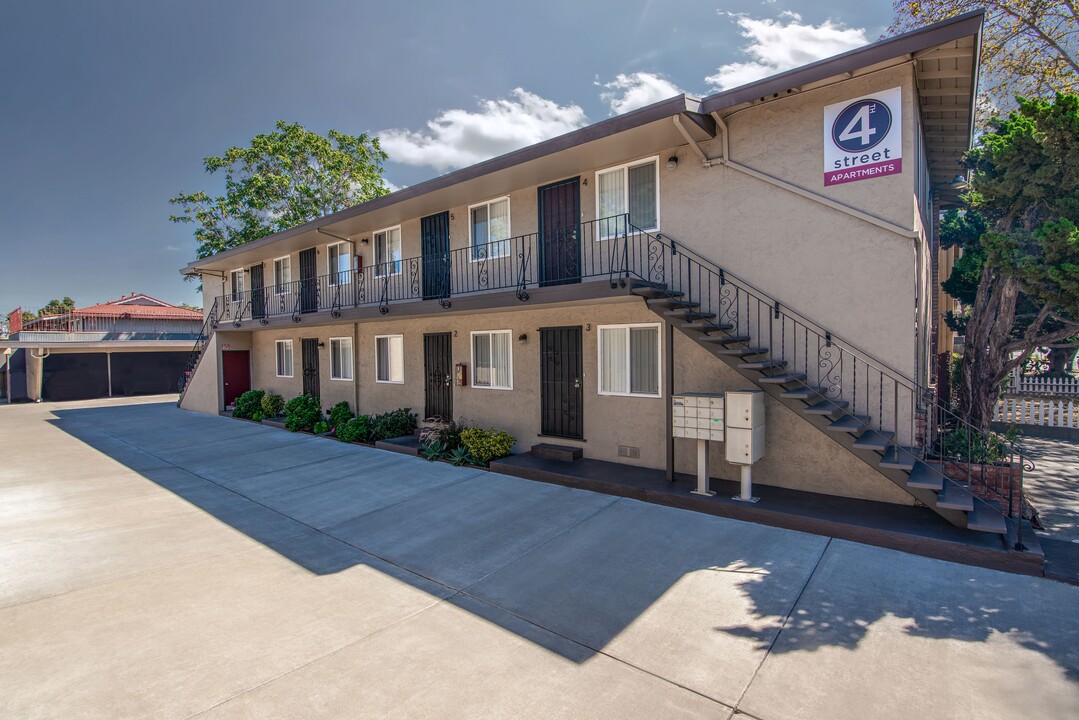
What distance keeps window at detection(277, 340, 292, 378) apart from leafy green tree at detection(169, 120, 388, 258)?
1022cm

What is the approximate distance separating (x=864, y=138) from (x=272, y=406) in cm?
1671

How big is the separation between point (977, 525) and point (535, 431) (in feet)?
22.3

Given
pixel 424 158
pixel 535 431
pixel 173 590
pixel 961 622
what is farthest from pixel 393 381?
pixel 424 158

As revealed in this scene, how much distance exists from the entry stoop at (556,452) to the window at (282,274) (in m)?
11.6

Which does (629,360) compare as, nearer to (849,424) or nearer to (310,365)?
(849,424)

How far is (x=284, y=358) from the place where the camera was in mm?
18000

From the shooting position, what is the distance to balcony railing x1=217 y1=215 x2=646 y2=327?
29.4 ft

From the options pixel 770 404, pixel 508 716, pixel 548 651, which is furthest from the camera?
pixel 770 404

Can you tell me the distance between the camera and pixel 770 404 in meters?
7.35

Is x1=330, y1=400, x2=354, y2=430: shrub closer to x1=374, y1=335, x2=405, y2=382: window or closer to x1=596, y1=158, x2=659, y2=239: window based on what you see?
x1=374, y1=335, x2=405, y2=382: window

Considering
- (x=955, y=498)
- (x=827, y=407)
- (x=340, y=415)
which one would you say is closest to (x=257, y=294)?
(x=340, y=415)

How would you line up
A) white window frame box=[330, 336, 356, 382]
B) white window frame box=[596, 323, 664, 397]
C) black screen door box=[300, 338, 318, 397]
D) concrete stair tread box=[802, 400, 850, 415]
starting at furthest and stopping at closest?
black screen door box=[300, 338, 318, 397], white window frame box=[330, 336, 356, 382], white window frame box=[596, 323, 664, 397], concrete stair tread box=[802, 400, 850, 415]

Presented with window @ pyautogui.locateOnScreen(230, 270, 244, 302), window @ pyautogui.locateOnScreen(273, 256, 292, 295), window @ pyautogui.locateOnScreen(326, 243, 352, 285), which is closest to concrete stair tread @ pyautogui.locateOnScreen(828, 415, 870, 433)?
window @ pyautogui.locateOnScreen(326, 243, 352, 285)

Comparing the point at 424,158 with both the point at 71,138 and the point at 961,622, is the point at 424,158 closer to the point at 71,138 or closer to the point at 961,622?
the point at 71,138
